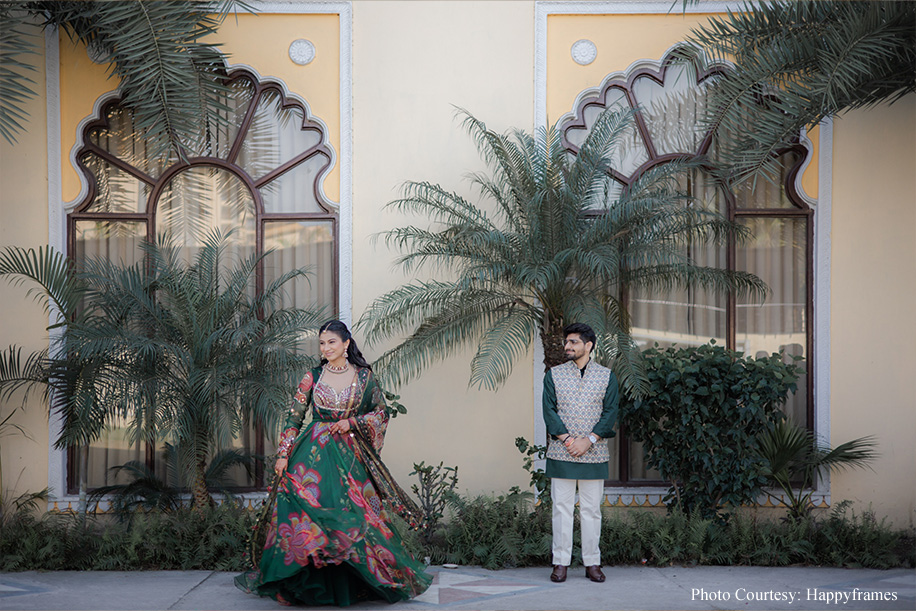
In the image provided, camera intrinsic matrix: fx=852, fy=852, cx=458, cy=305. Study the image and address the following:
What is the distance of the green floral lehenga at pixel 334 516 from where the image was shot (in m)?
4.96

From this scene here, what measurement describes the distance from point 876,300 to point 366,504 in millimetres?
5008

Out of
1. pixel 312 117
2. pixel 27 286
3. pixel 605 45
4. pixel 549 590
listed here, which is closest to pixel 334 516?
pixel 549 590

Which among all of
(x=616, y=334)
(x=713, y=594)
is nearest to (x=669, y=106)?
(x=616, y=334)

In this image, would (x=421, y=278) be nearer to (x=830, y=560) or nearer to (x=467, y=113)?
(x=467, y=113)

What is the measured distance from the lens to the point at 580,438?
5812 millimetres

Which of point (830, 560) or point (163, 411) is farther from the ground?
point (163, 411)

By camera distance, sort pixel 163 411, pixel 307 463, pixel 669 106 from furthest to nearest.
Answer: pixel 669 106 → pixel 163 411 → pixel 307 463

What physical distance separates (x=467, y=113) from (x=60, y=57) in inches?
145

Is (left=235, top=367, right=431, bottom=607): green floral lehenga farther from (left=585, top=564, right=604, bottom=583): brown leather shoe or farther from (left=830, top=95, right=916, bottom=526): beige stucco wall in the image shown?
(left=830, top=95, right=916, bottom=526): beige stucco wall

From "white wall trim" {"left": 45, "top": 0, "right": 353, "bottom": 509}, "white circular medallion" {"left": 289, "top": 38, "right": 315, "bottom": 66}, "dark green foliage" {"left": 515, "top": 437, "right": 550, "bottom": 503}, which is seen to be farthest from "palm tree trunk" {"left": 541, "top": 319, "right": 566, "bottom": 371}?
"white circular medallion" {"left": 289, "top": 38, "right": 315, "bottom": 66}

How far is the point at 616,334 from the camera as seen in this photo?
653 centimetres

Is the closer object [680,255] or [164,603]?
[164,603]

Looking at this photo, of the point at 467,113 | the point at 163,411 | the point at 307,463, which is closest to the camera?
the point at 307,463

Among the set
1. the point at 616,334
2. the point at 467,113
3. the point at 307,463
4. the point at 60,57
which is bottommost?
the point at 307,463
